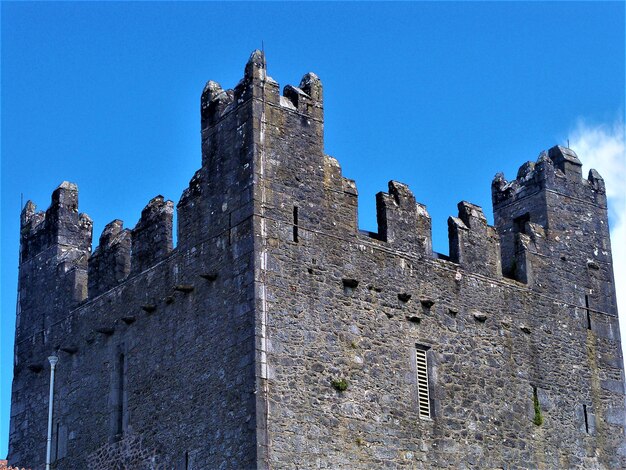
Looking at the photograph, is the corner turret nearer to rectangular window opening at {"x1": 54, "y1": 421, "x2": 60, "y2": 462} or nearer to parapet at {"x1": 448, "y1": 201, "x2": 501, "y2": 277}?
parapet at {"x1": 448, "y1": 201, "x2": 501, "y2": 277}

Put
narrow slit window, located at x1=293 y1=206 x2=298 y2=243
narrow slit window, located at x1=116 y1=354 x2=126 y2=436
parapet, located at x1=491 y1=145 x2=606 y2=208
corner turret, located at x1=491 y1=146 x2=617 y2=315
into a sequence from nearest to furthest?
narrow slit window, located at x1=293 y1=206 x2=298 y2=243 < narrow slit window, located at x1=116 y1=354 x2=126 y2=436 < corner turret, located at x1=491 y1=146 x2=617 y2=315 < parapet, located at x1=491 y1=145 x2=606 y2=208

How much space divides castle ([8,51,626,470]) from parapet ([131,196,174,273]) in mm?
44

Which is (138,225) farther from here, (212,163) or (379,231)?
(379,231)

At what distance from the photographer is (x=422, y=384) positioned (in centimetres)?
3048

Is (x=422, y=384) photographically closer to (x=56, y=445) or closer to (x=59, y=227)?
(x=56, y=445)

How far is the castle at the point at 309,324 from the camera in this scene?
94.2 feet

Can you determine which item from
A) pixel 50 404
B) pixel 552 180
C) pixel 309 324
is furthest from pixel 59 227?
pixel 552 180

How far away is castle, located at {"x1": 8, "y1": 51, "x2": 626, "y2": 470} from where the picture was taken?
Answer: 2870cm

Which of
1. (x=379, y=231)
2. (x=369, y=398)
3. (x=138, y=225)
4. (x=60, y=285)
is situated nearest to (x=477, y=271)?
(x=379, y=231)

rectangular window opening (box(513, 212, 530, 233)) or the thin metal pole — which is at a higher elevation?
rectangular window opening (box(513, 212, 530, 233))

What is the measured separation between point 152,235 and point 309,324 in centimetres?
471

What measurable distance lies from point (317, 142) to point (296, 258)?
8.45 feet

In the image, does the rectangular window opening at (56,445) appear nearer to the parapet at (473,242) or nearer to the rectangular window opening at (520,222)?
the parapet at (473,242)

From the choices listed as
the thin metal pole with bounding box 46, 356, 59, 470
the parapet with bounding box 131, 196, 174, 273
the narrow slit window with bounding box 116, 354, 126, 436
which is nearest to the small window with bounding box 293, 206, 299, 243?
the parapet with bounding box 131, 196, 174, 273
